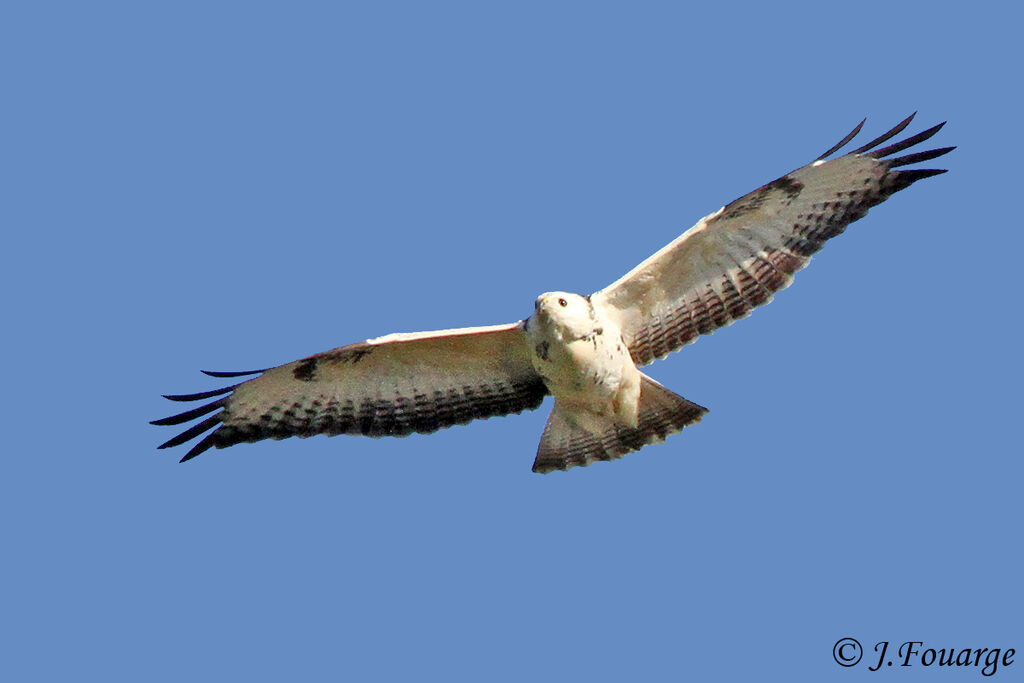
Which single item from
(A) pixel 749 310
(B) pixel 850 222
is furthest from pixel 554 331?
(B) pixel 850 222

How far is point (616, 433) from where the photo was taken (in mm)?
12828

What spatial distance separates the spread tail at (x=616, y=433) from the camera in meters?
12.8

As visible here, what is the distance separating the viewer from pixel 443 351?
42.0 feet

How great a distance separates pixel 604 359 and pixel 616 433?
72 cm

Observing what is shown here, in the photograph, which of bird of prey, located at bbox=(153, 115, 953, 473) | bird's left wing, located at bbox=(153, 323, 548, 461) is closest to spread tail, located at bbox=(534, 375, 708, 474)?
bird of prey, located at bbox=(153, 115, 953, 473)

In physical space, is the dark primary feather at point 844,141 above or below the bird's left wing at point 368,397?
above

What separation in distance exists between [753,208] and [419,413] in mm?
2686

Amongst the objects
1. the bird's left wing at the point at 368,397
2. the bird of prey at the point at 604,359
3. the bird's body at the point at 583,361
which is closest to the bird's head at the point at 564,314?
the bird's body at the point at 583,361

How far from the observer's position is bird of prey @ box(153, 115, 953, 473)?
1256 cm

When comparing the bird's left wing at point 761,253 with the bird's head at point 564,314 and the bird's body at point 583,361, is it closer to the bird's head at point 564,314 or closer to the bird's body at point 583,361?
the bird's body at point 583,361

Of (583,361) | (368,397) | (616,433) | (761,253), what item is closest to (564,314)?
(583,361)

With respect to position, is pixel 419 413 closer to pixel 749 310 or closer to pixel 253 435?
pixel 253 435

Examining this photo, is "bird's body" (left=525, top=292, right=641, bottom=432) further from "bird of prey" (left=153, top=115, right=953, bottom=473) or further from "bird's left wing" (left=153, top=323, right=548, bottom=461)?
"bird's left wing" (left=153, top=323, right=548, bottom=461)

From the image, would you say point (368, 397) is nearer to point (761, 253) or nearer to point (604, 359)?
point (604, 359)
